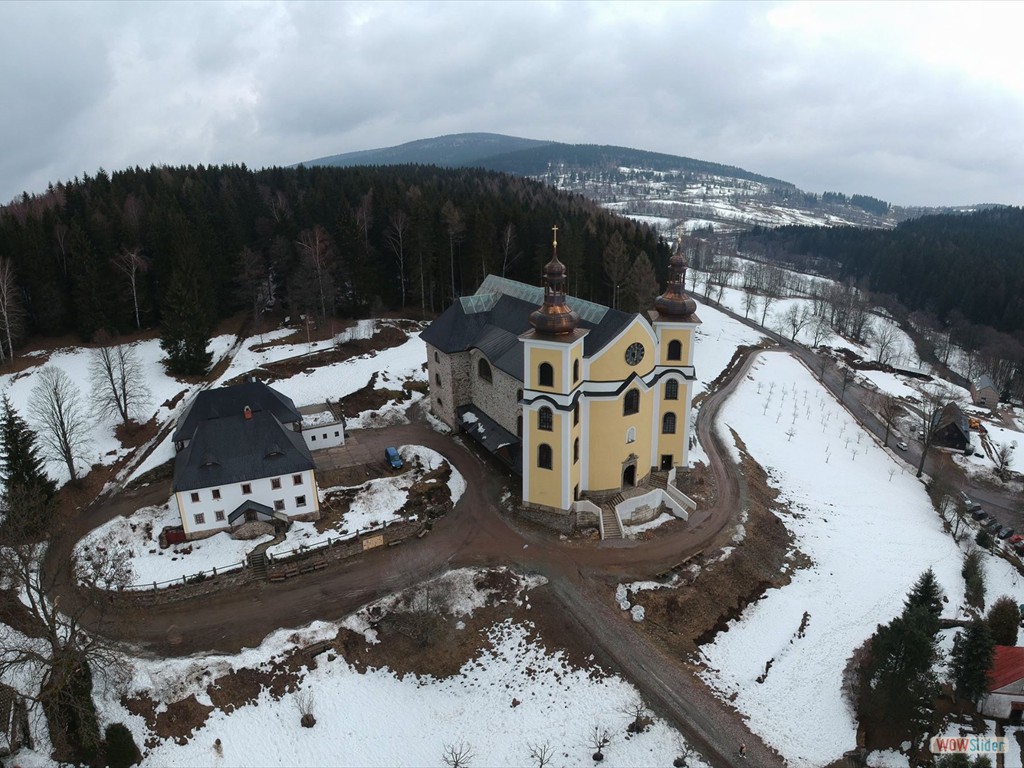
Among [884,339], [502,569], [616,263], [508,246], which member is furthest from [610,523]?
[884,339]

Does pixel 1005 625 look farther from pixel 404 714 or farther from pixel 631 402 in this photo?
pixel 404 714

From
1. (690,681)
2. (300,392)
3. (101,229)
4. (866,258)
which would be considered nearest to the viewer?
(690,681)

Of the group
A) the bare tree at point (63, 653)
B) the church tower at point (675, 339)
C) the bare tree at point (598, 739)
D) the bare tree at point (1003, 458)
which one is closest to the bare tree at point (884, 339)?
the bare tree at point (1003, 458)

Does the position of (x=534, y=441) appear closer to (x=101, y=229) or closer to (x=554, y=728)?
(x=554, y=728)

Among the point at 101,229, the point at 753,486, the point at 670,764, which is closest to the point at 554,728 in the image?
the point at 670,764

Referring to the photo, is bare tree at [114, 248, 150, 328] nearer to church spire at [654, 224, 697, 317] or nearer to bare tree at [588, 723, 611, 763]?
church spire at [654, 224, 697, 317]

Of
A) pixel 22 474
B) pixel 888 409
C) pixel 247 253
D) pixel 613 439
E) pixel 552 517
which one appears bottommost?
pixel 888 409
